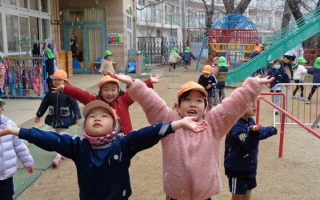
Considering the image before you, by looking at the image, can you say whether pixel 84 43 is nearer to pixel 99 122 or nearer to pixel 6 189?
pixel 6 189

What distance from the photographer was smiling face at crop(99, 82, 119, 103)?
4.15 meters

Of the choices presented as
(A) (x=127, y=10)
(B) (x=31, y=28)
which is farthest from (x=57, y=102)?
(A) (x=127, y=10)

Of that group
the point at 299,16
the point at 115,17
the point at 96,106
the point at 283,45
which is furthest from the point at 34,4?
the point at 299,16

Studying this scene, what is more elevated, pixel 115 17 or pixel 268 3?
pixel 268 3

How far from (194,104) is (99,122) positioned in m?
0.74

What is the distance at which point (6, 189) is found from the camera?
130 inches

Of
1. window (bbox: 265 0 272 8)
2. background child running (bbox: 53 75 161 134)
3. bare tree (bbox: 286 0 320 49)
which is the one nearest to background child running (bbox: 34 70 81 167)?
background child running (bbox: 53 75 161 134)

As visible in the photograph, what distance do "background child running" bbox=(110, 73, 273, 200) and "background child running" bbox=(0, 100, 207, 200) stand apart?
0.32 meters

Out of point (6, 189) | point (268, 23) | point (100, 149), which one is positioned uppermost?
point (268, 23)

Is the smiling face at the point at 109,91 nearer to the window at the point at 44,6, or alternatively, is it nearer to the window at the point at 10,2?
the window at the point at 10,2

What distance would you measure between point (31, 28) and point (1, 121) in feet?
37.5

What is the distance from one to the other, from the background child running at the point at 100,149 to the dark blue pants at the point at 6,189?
→ 1.17m

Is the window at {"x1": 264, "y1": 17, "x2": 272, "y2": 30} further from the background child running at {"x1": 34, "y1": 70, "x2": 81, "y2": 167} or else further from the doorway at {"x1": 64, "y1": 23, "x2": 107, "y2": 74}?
the background child running at {"x1": 34, "y1": 70, "x2": 81, "y2": 167}

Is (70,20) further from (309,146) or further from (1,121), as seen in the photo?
(1,121)
